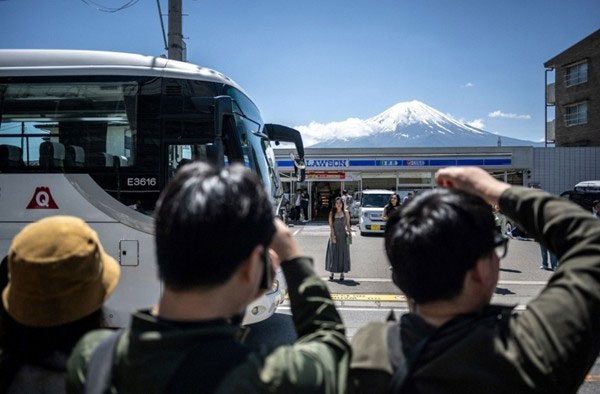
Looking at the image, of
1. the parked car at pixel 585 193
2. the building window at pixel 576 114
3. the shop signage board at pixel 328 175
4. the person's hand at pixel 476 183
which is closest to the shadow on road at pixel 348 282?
the person's hand at pixel 476 183

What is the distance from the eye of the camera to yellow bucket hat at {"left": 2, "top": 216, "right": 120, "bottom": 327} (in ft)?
4.01

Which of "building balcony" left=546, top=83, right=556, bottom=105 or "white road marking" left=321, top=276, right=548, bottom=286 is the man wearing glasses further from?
"building balcony" left=546, top=83, right=556, bottom=105

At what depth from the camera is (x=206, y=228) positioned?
962mm

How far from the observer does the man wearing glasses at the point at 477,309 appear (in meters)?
1.08

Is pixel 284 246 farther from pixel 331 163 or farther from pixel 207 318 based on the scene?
pixel 331 163

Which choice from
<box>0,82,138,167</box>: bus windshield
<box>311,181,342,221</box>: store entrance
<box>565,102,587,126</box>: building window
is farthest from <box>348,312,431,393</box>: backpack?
<box>565,102,587,126</box>: building window

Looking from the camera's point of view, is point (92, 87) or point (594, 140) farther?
point (594, 140)

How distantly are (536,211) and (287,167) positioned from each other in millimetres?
22958

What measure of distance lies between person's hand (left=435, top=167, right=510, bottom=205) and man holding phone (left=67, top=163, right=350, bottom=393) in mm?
577

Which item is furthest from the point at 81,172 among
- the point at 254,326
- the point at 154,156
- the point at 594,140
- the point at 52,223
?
the point at 594,140

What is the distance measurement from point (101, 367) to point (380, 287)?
26.5 ft

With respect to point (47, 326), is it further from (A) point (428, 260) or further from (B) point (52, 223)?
(A) point (428, 260)

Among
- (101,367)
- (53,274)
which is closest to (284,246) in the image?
(101,367)

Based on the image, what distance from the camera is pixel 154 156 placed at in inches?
204
